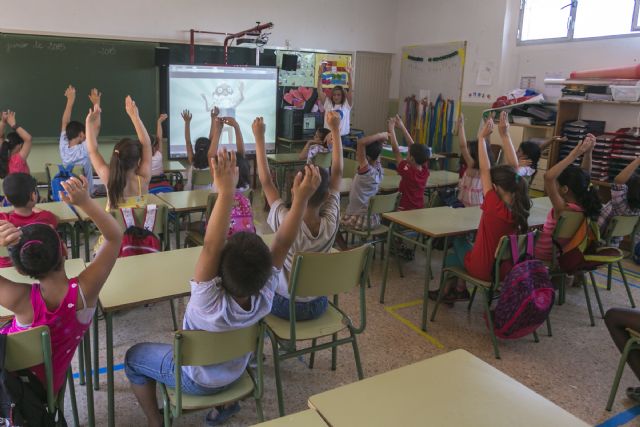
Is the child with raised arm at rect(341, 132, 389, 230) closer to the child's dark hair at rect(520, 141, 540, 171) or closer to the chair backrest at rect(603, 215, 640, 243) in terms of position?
the child's dark hair at rect(520, 141, 540, 171)

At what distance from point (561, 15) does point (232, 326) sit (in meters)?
6.58

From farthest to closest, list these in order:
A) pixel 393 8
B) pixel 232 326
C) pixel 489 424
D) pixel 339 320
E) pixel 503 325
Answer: pixel 393 8
pixel 503 325
pixel 339 320
pixel 232 326
pixel 489 424

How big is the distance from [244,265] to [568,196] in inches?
114

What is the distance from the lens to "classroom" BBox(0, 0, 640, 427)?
5.77ft

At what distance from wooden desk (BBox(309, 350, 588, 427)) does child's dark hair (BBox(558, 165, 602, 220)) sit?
2.61 meters

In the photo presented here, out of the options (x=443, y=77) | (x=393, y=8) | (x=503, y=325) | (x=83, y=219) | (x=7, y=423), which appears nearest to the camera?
(x=7, y=423)

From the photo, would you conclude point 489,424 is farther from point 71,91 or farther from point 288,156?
point 288,156

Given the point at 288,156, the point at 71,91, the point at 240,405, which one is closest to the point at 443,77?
the point at 288,156

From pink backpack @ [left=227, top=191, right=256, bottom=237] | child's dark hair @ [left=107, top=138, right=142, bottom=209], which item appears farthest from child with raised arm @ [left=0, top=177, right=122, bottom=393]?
pink backpack @ [left=227, top=191, right=256, bottom=237]

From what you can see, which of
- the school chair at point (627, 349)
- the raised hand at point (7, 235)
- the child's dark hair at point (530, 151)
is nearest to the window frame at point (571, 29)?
the child's dark hair at point (530, 151)

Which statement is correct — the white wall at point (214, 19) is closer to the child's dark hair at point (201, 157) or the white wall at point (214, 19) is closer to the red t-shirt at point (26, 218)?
the child's dark hair at point (201, 157)

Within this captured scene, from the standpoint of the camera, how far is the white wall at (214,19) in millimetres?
6285

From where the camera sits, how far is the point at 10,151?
192 inches

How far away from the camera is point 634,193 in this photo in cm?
422
